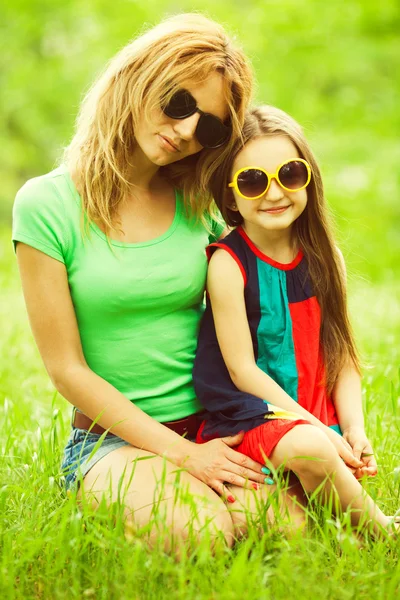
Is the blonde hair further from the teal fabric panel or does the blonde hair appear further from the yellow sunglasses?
the teal fabric panel

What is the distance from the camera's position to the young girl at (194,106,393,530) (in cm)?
241

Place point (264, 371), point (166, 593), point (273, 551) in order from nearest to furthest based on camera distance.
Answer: point (166, 593), point (273, 551), point (264, 371)

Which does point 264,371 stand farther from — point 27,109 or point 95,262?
point 27,109

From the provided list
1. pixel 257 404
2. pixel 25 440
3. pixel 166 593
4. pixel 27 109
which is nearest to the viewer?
pixel 166 593

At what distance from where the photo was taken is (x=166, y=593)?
6.21ft

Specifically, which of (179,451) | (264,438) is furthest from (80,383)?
(264,438)

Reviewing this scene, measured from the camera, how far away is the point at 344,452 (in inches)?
94.3

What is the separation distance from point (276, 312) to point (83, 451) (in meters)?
0.80

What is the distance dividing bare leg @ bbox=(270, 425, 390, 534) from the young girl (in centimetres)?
Result: 2

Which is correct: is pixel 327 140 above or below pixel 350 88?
below

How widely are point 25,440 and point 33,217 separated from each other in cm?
100

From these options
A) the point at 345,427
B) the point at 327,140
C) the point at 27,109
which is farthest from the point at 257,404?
the point at 27,109

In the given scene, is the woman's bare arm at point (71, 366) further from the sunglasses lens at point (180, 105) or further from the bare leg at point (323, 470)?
the sunglasses lens at point (180, 105)

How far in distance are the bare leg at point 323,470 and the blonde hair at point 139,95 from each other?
0.91 metres
